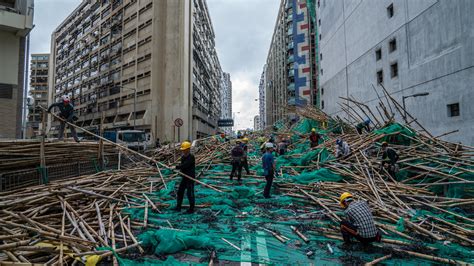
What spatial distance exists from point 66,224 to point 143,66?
39882mm

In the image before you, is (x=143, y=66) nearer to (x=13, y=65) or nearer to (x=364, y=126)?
(x=13, y=65)

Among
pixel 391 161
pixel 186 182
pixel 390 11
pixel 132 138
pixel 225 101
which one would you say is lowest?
pixel 186 182

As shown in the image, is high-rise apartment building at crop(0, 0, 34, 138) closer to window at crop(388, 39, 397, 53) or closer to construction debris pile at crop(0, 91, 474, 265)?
construction debris pile at crop(0, 91, 474, 265)

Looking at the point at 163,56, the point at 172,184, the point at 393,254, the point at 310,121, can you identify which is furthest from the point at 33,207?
the point at 163,56

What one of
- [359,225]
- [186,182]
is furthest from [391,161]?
[186,182]

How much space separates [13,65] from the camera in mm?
15867

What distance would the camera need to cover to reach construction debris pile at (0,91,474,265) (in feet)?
13.8

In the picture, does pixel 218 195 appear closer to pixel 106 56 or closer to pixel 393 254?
pixel 393 254

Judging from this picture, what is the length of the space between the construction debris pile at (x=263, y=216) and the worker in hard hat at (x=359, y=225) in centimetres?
21

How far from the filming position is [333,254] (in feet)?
14.5

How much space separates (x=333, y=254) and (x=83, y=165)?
9584 millimetres

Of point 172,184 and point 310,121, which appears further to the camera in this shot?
point 310,121

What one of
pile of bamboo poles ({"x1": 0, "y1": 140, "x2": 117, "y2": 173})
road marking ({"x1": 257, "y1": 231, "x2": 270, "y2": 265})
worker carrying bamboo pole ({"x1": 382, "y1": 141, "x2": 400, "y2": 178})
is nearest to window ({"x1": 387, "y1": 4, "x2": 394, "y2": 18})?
worker carrying bamboo pole ({"x1": 382, "y1": 141, "x2": 400, "y2": 178})

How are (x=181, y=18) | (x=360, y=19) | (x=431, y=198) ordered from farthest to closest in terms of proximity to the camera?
(x=181, y=18) < (x=360, y=19) < (x=431, y=198)
